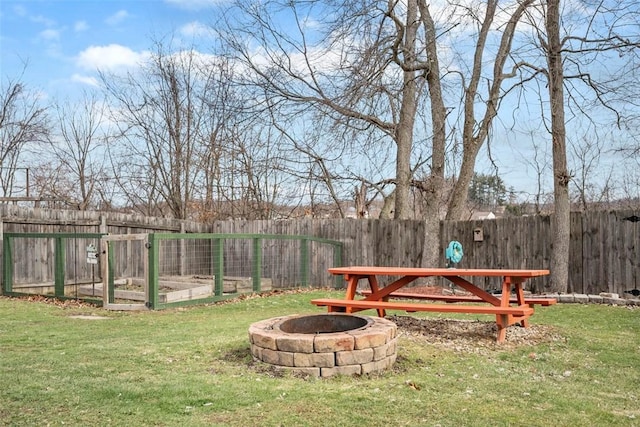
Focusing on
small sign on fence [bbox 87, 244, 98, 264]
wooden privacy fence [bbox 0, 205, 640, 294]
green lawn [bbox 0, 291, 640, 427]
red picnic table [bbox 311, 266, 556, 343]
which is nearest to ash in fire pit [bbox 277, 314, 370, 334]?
green lawn [bbox 0, 291, 640, 427]

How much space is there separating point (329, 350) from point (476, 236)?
854 cm

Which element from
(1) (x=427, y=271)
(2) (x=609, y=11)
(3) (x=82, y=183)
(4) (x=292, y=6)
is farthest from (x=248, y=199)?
(1) (x=427, y=271)

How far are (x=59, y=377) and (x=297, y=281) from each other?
9641 mm

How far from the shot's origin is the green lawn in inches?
147

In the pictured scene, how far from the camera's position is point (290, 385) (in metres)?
4.48

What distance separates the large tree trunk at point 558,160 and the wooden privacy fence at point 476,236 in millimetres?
461

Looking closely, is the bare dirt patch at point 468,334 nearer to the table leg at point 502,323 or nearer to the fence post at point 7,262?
the table leg at point 502,323

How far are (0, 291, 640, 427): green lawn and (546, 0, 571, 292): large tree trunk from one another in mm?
4028

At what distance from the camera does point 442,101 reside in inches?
504

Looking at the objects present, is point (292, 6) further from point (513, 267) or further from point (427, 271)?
point (427, 271)

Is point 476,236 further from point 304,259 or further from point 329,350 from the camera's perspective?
point 329,350

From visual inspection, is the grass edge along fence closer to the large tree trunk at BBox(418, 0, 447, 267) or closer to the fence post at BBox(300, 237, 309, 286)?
the fence post at BBox(300, 237, 309, 286)

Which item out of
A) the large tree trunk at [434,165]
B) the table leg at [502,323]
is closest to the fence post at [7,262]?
the large tree trunk at [434,165]

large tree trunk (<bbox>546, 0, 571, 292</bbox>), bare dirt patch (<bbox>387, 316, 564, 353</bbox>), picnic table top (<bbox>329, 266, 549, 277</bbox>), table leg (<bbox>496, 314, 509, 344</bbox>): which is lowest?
bare dirt patch (<bbox>387, 316, 564, 353</bbox>)
